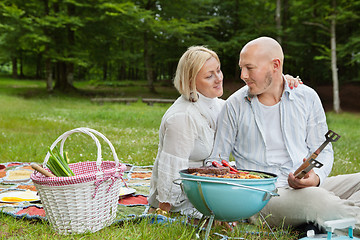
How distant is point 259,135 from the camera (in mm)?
3260

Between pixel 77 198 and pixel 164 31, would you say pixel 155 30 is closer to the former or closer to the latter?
pixel 164 31

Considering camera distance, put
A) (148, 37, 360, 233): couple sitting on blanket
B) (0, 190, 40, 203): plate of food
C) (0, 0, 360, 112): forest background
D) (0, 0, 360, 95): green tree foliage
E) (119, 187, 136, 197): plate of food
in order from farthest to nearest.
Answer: (0, 0, 360, 95): green tree foliage → (0, 0, 360, 112): forest background → (119, 187, 136, 197): plate of food → (0, 190, 40, 203): plate of food → (148, 37, 360, 233): couple sitting on blanket

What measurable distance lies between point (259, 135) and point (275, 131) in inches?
5.8

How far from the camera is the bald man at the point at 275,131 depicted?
10.1ft

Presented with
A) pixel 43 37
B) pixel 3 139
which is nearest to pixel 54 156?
pixel 3 139

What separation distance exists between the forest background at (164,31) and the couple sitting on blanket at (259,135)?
1579 cm

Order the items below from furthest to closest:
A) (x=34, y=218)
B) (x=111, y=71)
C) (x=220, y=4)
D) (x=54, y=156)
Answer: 1. (x=111, y=71)
2. (x=220, y=4)
3. (x=34, y=218)
4. (x=54, y=156)

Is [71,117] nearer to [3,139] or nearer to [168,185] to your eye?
[3,139]

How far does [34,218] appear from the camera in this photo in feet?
10.6

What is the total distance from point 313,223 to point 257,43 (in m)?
1.51

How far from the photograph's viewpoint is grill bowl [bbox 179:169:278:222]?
7.84ft

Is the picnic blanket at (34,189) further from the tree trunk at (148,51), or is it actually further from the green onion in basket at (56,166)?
the tree trunk at (148,51)

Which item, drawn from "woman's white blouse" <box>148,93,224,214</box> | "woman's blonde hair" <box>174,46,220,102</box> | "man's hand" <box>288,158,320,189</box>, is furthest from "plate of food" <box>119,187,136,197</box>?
"man's hand" <box>288,158,320,189</box>

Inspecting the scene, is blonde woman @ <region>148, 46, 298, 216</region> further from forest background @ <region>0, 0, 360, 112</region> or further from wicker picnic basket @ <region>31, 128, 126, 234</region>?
forest background @ <region>0, 0, 360, 112</region>
